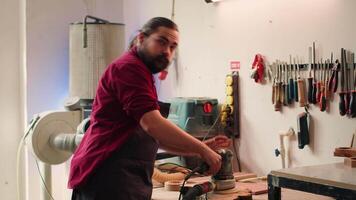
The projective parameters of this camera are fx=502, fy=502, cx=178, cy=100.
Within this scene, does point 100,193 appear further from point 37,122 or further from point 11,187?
point 11,187

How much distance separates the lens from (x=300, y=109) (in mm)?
2350

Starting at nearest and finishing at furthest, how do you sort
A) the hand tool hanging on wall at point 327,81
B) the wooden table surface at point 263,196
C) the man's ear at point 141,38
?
the man's ear at point 141,38 → the wooden table surface at point 263,196 → the hand tool hanging on wall at point 327,81

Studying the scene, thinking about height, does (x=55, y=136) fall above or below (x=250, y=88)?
below

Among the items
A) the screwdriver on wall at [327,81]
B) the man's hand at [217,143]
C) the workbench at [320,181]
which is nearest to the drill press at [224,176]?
the man's hand at [217,143]

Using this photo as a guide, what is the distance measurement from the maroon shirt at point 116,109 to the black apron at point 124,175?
0.03 m

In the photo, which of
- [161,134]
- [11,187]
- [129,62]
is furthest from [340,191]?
[11,187]

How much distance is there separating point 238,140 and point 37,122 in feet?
3.51

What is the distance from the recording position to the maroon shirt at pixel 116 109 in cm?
163

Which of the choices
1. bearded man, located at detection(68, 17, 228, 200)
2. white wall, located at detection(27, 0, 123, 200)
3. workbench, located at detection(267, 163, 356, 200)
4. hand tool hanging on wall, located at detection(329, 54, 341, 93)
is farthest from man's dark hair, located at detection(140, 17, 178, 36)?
white wall, located at detection(27, 0, 123, 200)

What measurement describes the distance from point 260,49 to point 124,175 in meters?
1.14

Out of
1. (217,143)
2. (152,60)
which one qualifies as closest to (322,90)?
(217,143)

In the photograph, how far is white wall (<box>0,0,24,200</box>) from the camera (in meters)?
3.36

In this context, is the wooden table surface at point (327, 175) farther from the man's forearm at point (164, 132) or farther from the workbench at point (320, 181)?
the man's forearm at point (164, 132)

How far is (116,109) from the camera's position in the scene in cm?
172
